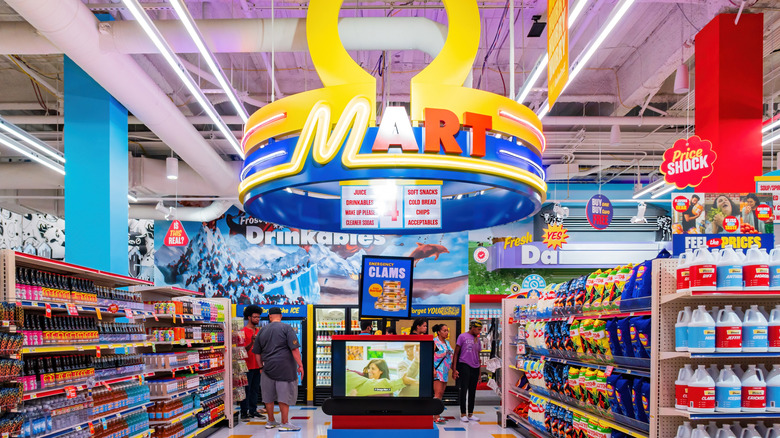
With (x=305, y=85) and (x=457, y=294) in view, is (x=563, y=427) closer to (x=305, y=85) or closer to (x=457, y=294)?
(x=305, y=85)

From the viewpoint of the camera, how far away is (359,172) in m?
4.90

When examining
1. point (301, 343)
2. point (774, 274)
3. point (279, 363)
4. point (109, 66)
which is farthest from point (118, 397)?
point (301, 343)

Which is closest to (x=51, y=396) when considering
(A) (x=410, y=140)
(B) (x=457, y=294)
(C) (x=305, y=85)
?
(A) (x=410, y=140)

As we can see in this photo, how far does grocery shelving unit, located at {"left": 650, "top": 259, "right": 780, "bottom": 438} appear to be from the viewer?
4.23 m

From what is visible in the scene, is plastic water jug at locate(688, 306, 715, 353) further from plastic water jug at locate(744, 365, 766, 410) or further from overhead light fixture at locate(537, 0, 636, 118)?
overhead light fixture at locate(537, 0, 636, 118)

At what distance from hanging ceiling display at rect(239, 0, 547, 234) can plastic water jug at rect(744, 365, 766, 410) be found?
7.14ft

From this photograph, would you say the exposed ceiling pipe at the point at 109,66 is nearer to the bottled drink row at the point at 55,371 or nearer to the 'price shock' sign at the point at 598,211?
the bottled drink row at the point at 55,371

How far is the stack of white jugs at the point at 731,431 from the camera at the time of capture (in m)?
4.00

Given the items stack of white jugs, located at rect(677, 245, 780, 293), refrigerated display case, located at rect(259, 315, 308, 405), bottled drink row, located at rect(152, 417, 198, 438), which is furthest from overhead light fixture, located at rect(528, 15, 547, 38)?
refrigerated display case, located at rect(259, 315, 308, 405)

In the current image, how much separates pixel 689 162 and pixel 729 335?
3.64 meters

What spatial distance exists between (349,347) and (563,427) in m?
2.40

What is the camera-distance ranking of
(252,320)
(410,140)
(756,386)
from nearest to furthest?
(756,386) < (410,140) < (252,320)

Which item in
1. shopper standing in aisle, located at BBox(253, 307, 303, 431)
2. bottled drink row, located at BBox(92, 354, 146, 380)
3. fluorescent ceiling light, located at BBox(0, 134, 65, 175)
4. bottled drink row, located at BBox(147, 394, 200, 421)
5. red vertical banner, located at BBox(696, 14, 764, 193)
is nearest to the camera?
bottled drink row, located at BBox(92, 354, 146, 380)

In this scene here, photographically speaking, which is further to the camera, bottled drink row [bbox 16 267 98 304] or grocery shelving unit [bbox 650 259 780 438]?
bottled drink row [bbox 16 267 98 304]
